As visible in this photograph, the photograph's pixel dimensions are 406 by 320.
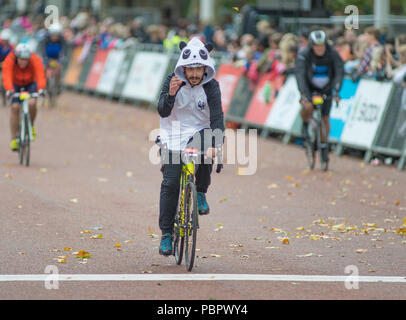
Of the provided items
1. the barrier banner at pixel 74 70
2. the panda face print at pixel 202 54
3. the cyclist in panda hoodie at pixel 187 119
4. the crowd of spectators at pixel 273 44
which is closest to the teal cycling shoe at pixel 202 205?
the cyclist in panda hoodie at pixel 187 119

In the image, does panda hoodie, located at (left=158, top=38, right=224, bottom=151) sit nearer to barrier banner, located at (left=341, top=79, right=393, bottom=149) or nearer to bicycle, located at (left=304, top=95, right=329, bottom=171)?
bicycle, located at (left=304, top=95, right=329, bottom=171)

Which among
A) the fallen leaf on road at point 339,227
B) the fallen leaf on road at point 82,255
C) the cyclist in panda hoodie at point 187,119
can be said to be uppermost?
the cyclist in panda hoodie at point 187,119

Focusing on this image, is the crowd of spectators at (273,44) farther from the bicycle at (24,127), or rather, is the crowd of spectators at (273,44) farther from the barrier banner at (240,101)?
the bicycle at (24,127)

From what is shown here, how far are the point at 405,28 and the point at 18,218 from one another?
13.9 meters

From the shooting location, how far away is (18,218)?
35.8ft

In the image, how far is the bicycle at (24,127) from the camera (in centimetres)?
1524

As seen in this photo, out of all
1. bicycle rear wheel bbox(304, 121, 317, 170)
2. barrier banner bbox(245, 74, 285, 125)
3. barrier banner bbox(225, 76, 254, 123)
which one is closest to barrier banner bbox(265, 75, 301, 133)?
barrier banner bbox(245, 74, 285, 125)

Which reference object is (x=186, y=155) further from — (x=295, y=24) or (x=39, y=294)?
(x=295, y=24)

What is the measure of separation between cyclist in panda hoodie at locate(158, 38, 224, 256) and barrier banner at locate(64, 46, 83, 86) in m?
24.3

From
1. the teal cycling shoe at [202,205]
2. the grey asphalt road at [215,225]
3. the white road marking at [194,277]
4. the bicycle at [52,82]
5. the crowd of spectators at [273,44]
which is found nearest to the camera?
the grey asphalt road at [215,225]

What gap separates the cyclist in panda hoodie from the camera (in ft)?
27.0

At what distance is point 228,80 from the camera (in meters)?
22.2

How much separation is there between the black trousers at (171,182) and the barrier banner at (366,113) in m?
8.54

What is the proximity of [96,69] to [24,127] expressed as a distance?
15914mm
